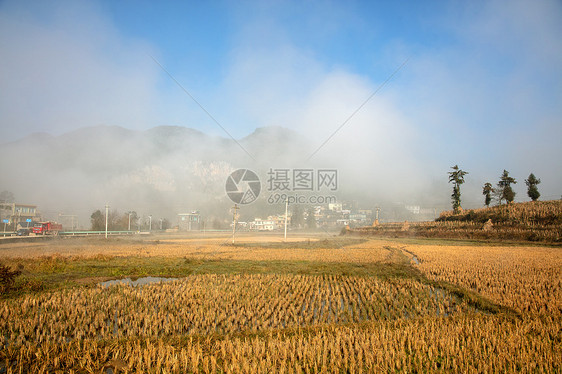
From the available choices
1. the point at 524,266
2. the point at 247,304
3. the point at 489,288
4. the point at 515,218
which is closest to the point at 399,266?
the point at 524,266

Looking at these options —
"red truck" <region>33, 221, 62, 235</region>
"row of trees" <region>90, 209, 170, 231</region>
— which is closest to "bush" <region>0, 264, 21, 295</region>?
"red truck" <region>33, 221, 62, 235</region>

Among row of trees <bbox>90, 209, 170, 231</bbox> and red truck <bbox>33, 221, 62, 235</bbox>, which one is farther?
row of trees <bbox>90, 209, 170, 231</bbox>

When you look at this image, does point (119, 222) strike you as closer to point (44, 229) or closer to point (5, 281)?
point (44, 229)

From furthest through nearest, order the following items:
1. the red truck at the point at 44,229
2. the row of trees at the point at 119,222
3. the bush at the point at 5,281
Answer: the row of trees at the point at 119,222, the red truck at the point at 44,229, the bush at the point at 5,281

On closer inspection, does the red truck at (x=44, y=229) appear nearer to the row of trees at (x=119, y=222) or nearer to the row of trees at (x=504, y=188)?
the row of trees at (x=119, y=222)

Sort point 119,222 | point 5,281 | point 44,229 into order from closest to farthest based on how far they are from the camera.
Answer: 1. point 5,281
2. point 44,229
3. point 119,222

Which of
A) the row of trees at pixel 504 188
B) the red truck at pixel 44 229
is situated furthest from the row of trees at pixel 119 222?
the row of trees at pixel 504 188

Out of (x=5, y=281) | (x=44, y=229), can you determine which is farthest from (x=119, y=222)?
(x=5, y=281)

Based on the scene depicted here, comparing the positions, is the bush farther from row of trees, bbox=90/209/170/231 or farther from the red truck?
row of trees, bbox=90/209/170/231

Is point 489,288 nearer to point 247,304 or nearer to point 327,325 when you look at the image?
point 327,325

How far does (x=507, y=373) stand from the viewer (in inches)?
247

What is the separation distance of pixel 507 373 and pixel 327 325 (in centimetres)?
426

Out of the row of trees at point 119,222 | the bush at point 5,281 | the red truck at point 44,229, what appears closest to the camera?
the bush at point 5,281

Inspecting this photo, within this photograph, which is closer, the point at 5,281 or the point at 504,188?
the point at 5,281
